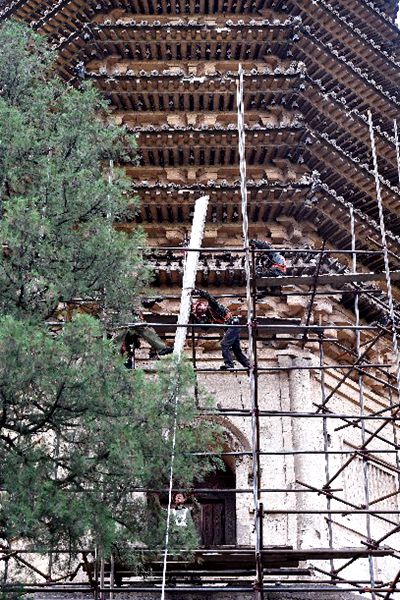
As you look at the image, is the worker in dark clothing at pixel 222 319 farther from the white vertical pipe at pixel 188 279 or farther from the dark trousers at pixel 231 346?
the white vertical pipe at pixel 188 279

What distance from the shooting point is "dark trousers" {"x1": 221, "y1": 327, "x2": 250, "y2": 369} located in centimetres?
1380

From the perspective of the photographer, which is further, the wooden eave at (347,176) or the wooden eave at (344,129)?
the wooden eave at (344,129)

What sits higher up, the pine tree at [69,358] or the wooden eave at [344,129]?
the wooden eave at [344,129]

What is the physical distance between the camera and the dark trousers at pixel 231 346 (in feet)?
45.3

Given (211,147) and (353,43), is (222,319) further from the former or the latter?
(353,43)

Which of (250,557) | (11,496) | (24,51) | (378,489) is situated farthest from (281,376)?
(11,496)

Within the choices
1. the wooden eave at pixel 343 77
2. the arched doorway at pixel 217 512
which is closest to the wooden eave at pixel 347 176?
the wooden eave at pixel 343 77

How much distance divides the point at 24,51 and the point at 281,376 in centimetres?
591

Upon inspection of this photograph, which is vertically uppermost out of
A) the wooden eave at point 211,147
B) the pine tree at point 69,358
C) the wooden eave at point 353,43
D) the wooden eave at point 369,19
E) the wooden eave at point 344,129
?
the wooden eave at point 369,19

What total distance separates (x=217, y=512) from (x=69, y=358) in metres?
6.64

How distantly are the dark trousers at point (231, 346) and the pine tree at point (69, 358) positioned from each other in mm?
2715

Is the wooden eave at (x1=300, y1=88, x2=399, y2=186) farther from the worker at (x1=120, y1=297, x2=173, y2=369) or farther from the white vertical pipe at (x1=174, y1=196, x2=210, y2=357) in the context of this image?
the worker at (x1=120, y1=297, x2=173, y2=369)

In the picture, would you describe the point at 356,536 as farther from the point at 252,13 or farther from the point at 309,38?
the point at 252,13

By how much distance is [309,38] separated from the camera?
18.8m
